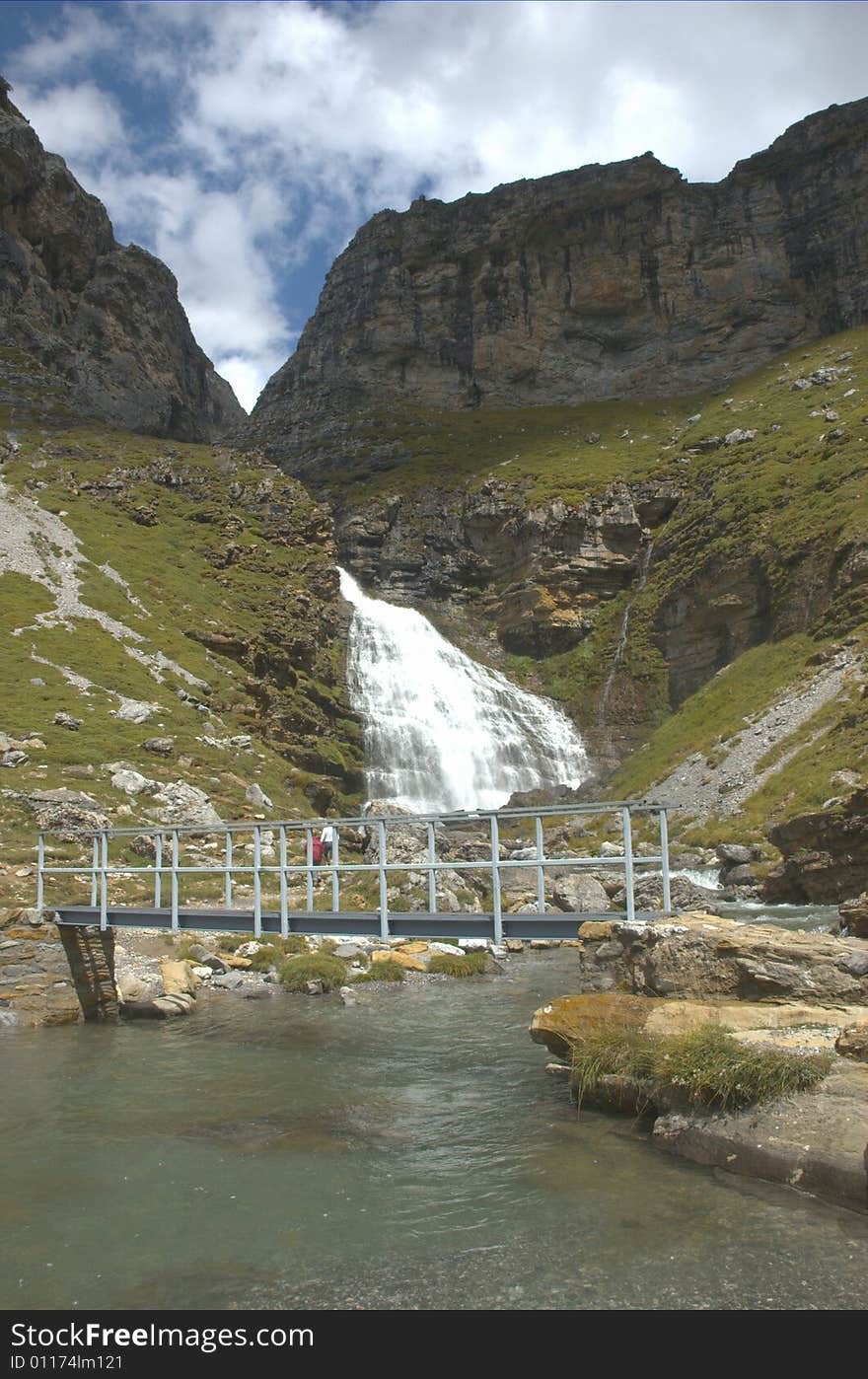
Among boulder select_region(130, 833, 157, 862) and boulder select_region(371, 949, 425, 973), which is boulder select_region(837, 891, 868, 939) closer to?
boulder select_region(371, 949, 425, 973)

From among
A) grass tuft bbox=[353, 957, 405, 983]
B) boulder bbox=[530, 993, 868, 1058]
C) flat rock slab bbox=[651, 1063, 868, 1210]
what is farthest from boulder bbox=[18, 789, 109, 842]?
flat rock slab bbox=[651, 1063, 868, 1210]

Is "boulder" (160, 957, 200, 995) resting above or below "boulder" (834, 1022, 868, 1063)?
below

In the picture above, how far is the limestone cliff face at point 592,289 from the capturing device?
106188mm

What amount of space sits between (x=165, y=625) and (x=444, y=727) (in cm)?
1908

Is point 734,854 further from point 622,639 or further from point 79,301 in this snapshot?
point 79,301

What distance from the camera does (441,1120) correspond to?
36.6 feet

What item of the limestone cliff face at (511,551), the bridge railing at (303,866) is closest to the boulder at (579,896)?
the bridge railing at (303,866)

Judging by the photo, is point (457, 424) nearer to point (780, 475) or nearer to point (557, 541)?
point (557, 541)

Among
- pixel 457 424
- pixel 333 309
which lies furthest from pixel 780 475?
pixel 333 309

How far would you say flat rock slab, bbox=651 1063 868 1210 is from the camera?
754 cm

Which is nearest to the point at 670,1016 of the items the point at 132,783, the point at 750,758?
the point at 132,783

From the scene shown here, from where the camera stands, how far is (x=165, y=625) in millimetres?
55000

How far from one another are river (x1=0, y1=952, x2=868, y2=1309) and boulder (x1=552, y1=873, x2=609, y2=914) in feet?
44.2
